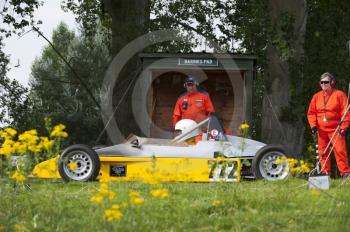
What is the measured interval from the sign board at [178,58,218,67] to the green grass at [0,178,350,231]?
718 cm

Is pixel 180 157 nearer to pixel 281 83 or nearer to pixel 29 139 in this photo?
pixel 29 139

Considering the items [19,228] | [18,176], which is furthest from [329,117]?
[19,228]

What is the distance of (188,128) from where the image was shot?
1350 cm

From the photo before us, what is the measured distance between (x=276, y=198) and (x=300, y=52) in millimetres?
10803

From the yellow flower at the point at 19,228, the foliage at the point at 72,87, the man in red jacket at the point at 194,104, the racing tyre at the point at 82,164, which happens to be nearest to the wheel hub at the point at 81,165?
the racing tyre at the point at 82,164

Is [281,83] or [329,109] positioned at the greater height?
[281,83]

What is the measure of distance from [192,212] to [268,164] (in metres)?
5.03

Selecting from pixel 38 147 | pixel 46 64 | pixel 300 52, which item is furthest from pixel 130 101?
pixel 46 64

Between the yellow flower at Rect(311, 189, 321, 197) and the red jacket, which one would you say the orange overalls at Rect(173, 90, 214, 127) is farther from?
the yellow flower at Rect(311, 189, 321, 197)

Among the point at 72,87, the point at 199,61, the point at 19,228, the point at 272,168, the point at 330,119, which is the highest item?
the point at 72,87

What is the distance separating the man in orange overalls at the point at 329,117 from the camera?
14172mm

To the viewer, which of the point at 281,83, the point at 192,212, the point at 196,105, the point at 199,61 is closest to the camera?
the point at 192,212

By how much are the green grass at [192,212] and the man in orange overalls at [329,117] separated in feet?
16.5

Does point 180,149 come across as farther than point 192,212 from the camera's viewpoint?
Yes
